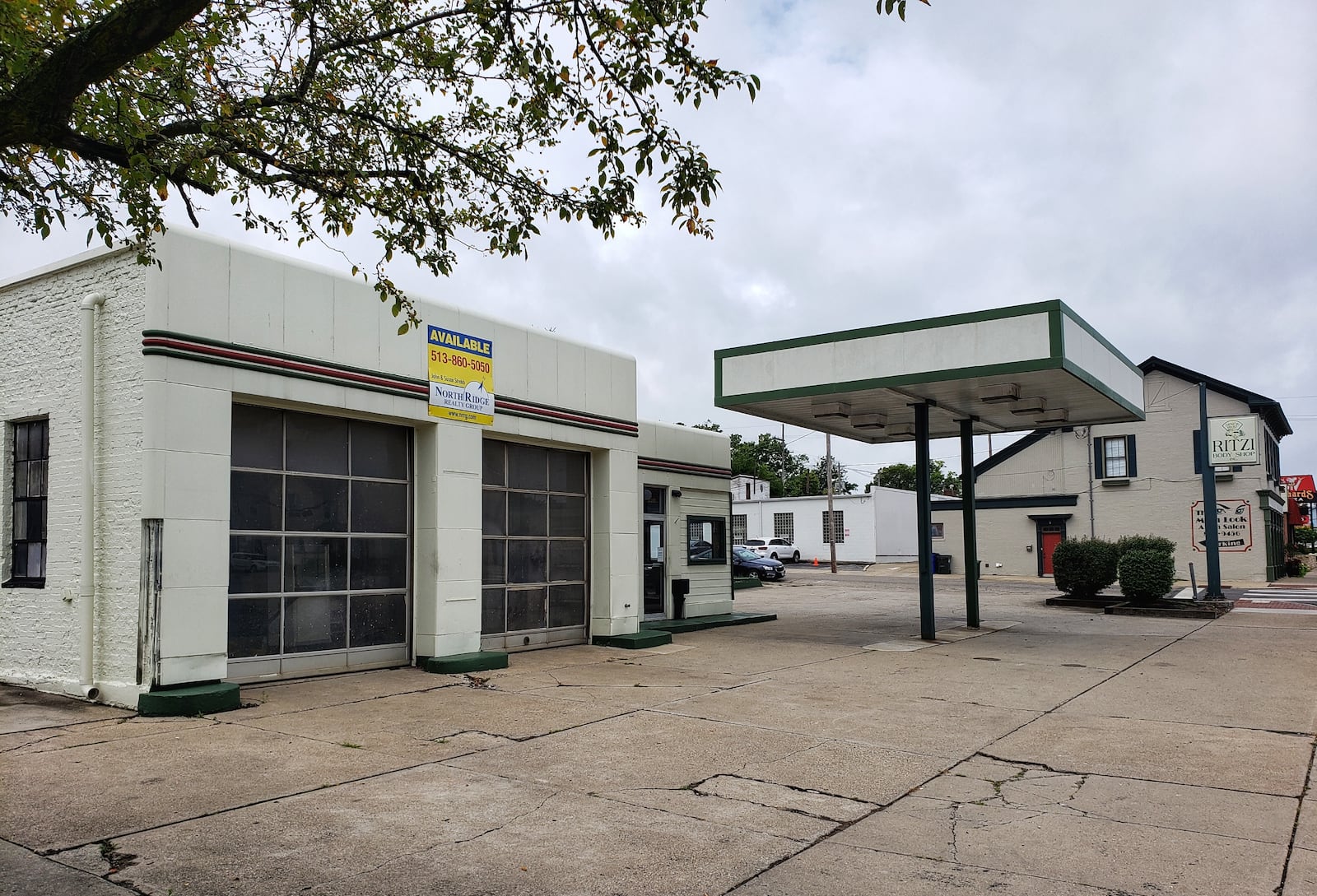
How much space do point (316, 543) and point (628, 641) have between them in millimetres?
5642

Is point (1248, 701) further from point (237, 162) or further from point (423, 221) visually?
point (237, 162)

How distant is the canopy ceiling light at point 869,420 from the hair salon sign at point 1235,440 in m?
20.2

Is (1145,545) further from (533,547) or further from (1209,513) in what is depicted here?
(533,547)

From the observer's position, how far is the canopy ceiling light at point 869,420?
20.1 meters

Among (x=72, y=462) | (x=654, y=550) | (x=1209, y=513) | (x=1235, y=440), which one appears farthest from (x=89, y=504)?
(x=1235, y=440)

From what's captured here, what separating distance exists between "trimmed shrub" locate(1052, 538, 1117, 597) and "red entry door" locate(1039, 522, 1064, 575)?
48.5 feet

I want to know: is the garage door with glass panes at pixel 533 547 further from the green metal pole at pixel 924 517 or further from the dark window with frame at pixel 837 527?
the dark window with frame at pixel 837 527

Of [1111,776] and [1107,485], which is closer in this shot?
[1111,776]

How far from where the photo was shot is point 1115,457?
40.4 meters

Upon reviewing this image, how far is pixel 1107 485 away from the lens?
1592 inches

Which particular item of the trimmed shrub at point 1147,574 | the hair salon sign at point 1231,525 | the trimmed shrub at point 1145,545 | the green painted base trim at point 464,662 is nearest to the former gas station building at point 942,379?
the trimmed shrub at point 1147,574

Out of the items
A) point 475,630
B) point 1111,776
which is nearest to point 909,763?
point 1111,776

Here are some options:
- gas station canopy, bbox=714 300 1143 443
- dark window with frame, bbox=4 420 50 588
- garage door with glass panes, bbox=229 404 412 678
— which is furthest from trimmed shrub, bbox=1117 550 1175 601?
dark window with frame, bbox=4 420 50 588

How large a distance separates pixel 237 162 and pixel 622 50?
2910 mm
